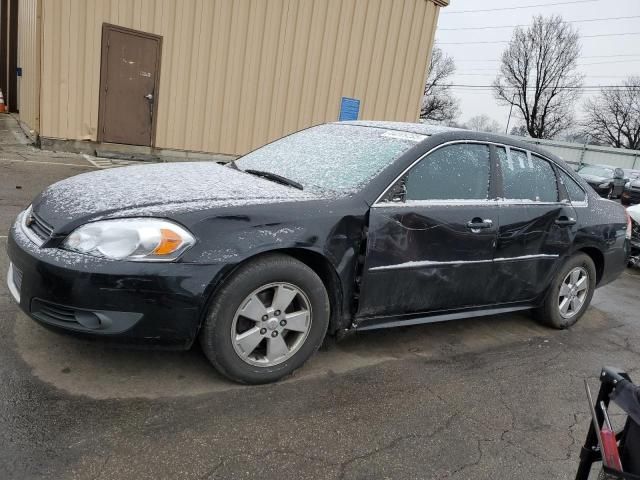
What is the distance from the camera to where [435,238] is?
11.1 feet

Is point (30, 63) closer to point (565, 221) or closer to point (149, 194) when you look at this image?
point (149, 194)

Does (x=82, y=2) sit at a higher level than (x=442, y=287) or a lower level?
higher

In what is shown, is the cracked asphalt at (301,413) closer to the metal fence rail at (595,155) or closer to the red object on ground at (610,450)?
the red object on ground at (610,450)

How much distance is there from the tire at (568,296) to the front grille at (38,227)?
365cm

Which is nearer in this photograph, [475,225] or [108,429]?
[108,429]

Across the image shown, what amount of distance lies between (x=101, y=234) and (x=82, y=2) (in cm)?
907

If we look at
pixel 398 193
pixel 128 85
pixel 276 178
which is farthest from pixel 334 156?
pixel 128 85

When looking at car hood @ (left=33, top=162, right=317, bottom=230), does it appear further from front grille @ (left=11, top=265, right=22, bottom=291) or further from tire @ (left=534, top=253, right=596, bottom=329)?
tire @ (left=534, top=253, right=596, bottom=329)

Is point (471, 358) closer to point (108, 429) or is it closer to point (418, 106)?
point (108, 429)

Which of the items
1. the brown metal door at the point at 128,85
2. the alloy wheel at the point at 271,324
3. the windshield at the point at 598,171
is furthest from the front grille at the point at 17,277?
the windshield at the point at 598,171

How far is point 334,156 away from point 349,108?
34.0 ft

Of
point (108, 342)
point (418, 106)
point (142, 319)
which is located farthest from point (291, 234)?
point (418, 106)

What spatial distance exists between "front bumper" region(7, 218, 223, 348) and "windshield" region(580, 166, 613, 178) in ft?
68.4

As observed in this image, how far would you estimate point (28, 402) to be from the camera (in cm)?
254
